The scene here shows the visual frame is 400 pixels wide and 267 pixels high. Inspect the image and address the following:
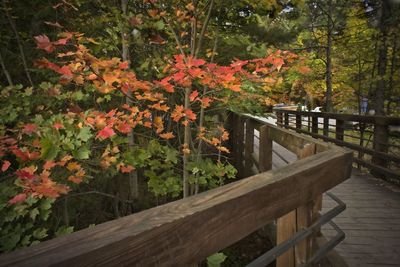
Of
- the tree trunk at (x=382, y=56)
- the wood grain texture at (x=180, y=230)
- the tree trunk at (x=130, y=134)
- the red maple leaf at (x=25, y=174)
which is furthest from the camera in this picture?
the tree trunk at (x=382, y=56)

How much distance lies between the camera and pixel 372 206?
15.4ft

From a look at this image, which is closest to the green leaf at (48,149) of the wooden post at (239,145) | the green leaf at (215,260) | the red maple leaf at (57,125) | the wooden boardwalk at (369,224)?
the red maple leaf at (57,125)

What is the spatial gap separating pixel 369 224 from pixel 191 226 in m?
3.95

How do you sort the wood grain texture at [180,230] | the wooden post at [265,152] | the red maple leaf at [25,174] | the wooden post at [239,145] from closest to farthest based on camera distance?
the wood grain texture at [180,230], the red maple leaf at [25,174], the wooden post at [265,152], the wooden post at [239,145]

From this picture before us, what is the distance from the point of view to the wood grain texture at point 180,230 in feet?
2.50

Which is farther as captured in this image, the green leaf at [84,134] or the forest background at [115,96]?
the forest background at [115,96]

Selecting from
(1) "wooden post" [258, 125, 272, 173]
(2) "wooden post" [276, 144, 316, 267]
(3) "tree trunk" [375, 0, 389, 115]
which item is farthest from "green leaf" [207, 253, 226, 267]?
(3) "tree trunk" [375, 0, 389, 115]

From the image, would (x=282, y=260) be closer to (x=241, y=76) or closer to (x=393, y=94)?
(x=241, y=76)

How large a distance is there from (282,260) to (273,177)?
122 cm

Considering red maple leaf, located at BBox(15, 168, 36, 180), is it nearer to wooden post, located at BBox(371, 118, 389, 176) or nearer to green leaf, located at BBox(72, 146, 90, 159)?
green leaf, located at BBox(72, 146, 90, 159)

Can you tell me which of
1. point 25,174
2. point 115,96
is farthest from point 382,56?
point 25,174

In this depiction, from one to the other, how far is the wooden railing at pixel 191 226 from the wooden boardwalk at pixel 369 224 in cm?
206

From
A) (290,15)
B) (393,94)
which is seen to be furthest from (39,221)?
(393,94)

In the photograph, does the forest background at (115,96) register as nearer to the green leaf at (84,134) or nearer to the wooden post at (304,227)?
the green leaf at (84,134)
